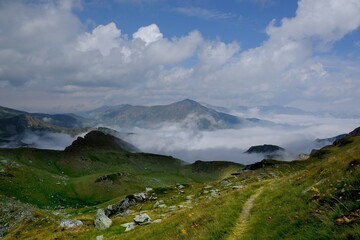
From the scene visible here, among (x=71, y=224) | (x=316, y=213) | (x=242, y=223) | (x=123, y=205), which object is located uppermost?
(x=316, y=213)

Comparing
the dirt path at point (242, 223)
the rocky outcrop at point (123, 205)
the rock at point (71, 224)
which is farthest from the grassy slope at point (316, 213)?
the rocky outcrop at point (123, 205)

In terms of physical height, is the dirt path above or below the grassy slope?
below

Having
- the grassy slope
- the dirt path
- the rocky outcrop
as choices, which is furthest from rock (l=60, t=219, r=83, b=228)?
the grassy slope

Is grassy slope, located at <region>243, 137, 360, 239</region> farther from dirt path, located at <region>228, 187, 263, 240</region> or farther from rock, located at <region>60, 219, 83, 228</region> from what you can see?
rock, located at <region>60, 219, 83, 228</region>

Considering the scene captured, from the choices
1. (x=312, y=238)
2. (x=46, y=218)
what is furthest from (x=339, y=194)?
(x=46, y=218)

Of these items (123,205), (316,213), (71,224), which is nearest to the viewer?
(316,213)

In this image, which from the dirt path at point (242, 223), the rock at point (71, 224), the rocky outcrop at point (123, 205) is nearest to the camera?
the dirt path at point (242, 223)

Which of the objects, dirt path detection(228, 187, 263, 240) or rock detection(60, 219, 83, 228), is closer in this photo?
dirt path detection(228, 187, 263, 240)

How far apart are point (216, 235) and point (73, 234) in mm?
24111

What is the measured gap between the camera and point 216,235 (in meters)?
19.5

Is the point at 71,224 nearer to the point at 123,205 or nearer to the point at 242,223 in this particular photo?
the point at 242,223

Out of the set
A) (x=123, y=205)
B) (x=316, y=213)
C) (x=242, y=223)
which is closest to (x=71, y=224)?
(x=242, y=223)

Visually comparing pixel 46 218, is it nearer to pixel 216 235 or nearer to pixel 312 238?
pixel 216 235

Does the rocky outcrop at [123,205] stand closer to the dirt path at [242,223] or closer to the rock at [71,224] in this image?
the rock at [71,224]
